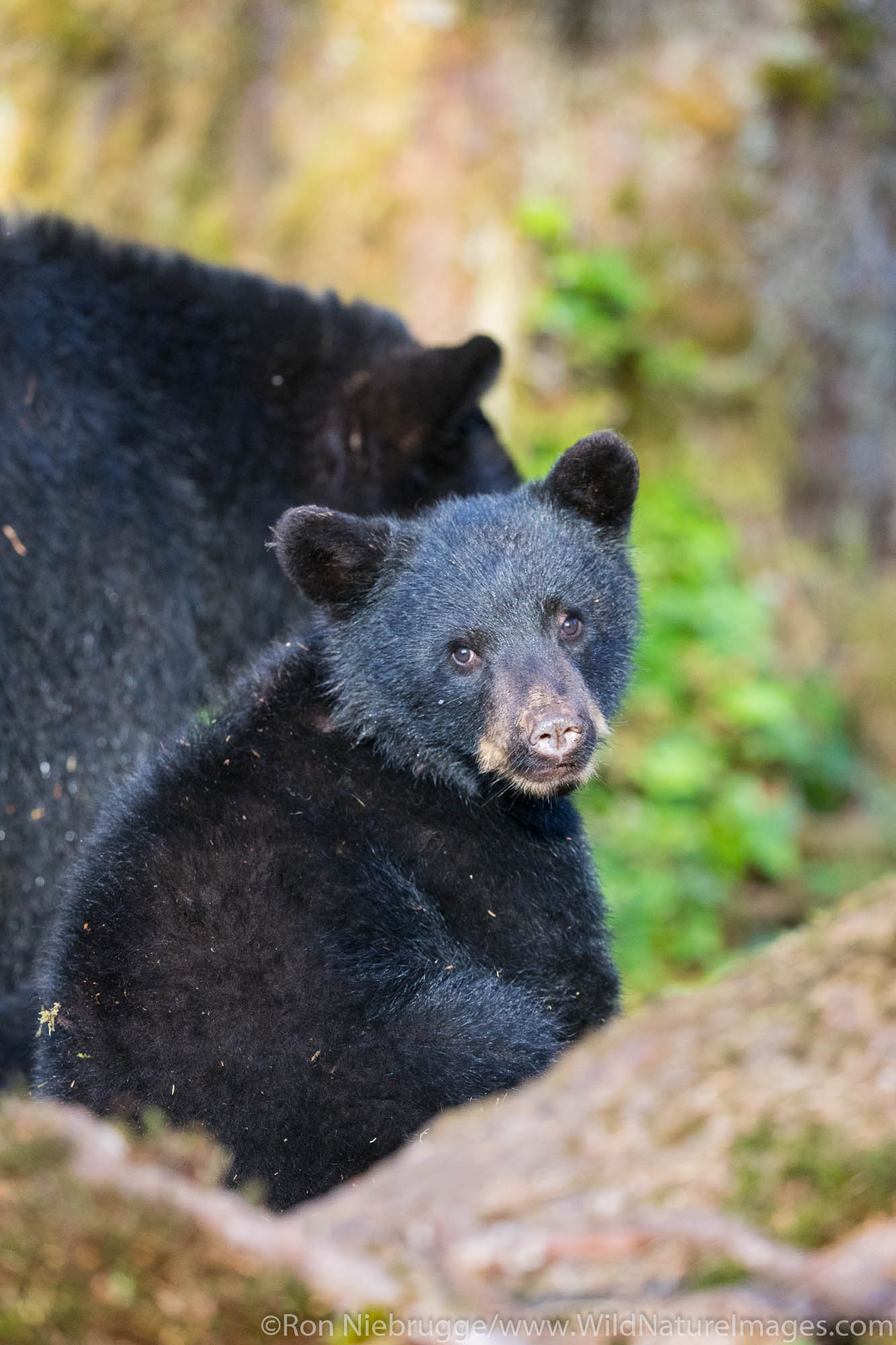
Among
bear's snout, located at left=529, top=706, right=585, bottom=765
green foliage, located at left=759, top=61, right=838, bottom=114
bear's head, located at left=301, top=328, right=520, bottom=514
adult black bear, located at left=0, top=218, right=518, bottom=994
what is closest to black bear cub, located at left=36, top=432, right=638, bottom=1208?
bear's snout, located at left=529, top=706, right=585, bottom=765

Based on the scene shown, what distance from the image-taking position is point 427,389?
5.04 m

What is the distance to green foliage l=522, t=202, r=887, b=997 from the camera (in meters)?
7.36

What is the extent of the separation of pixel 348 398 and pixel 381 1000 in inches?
110

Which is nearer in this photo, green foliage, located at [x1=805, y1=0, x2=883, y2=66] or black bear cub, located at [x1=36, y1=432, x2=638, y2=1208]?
black bear cub, located at [x1=36, y1=432, x2=638, y2=1208]

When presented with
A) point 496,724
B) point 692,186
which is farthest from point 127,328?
point 692,186

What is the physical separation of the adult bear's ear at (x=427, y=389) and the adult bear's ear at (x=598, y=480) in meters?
1.20

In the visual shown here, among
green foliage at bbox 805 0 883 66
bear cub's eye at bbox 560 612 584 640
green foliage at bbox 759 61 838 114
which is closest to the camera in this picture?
bear cub's eye at bbox 560 612 584 640

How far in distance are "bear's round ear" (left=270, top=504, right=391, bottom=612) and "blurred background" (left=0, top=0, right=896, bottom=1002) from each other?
3960 millimetres

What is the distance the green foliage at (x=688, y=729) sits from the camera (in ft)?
24.1

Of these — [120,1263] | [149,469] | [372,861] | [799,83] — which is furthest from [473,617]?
[799,83]

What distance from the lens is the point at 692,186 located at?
8.73 meters

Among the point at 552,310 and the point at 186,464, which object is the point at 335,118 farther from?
the point at 186,464

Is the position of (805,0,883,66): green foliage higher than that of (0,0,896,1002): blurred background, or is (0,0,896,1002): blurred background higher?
(805,0,883,66): green foliage

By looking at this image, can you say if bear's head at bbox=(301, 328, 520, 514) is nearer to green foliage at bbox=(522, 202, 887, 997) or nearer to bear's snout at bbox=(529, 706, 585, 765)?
bear's snout at bbox=(529, 706, 585, 765)
